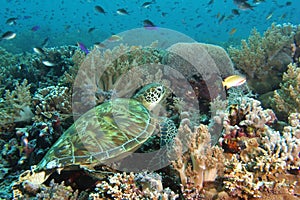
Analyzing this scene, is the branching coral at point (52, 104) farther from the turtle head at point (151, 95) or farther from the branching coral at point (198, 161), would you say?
the branching coral at point (198, 161)

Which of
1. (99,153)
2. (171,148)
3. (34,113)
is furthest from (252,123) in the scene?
(34,113)

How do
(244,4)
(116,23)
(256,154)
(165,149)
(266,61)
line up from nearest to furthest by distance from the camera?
(256,154)
(165,149)
(266,61)
(244,4)
(116,23)

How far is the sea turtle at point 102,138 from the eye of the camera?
2.11m

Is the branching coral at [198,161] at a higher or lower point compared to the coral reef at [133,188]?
higher

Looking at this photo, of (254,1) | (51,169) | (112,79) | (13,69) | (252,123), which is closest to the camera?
(51,169)

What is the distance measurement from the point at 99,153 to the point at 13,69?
4.43 meters

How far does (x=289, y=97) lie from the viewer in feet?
10.4

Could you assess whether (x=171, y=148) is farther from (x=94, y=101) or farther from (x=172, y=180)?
(x=94, y=101)

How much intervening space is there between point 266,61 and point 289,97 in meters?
1.59

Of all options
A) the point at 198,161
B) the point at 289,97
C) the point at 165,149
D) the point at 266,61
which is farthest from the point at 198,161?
the point at 266,61

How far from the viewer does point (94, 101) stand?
3.24m

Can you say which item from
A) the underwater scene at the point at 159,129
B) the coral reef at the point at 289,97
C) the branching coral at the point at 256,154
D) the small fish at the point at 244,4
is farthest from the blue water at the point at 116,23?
the branching coral at the point at 256,154

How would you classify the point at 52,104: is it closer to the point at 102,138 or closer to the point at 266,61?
the point at 102,138

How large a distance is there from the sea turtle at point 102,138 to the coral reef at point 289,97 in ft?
5.83
